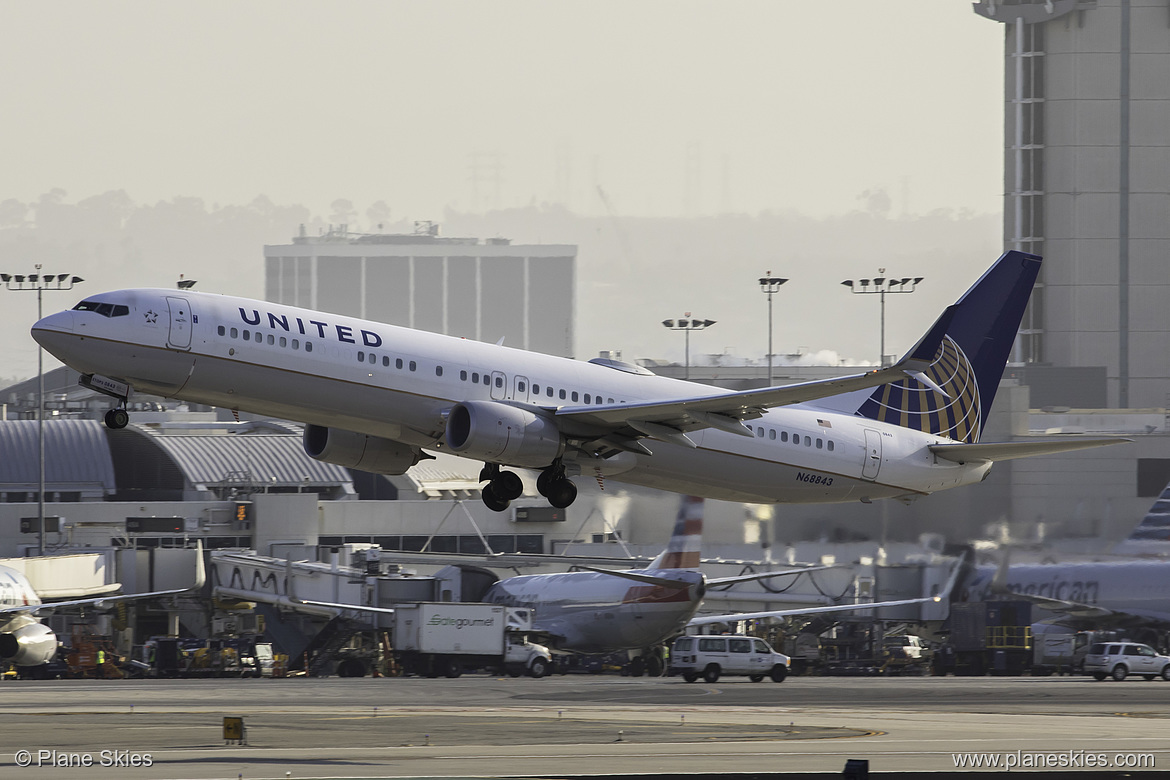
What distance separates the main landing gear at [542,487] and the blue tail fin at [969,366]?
1096 centimetres

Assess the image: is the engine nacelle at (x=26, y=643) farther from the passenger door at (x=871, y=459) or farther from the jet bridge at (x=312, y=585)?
the passenger door at (x=871, y=459)

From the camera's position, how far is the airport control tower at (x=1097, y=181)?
538 ft

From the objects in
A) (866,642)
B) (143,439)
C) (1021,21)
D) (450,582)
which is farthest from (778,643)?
(1021,21)

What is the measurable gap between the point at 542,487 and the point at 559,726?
730 cm

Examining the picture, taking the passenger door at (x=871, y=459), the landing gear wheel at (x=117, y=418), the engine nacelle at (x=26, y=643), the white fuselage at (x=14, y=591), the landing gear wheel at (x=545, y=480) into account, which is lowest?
the engine nacelle at (x=26, y=643)

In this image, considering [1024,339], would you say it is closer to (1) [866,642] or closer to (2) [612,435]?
(1) [866,642]

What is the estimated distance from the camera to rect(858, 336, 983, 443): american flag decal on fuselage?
48188mm

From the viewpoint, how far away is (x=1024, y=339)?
171250mm

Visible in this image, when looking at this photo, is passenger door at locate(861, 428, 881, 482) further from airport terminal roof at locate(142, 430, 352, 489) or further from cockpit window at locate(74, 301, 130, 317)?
airport terminal roof at locate(142, 430, 352, 489)

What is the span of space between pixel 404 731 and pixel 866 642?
36.8m

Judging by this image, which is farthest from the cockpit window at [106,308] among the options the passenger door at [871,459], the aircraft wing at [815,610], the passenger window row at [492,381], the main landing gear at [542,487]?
the aircraft wing at [815,610]

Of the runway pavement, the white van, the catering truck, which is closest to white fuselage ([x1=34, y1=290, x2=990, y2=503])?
the runway pavement

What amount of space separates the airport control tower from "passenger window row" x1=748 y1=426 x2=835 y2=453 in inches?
5006

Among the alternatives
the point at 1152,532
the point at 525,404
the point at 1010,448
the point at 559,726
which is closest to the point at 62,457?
the point at 1152,532
